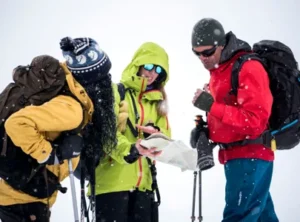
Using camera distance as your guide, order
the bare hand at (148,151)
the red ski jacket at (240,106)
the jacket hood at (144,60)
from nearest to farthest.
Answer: the red ski jacket at (240,106), the bare hand at (148,151), the jacket hood at (144,60)

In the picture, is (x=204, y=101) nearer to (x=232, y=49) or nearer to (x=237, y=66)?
(x=237, y=66)

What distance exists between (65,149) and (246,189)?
4.77ft

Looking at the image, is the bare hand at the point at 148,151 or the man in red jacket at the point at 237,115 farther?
the bare hand at the point at 148,151

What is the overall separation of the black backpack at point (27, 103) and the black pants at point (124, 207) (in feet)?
3.00

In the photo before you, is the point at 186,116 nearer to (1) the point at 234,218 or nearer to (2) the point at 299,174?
(2) the point at 299,174

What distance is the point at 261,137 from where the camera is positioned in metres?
4.43

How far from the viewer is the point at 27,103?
3840mm

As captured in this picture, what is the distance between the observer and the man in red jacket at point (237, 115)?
4.22 metres

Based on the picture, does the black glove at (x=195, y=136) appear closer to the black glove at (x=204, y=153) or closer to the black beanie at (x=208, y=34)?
the black glove at (x=204, y=153)

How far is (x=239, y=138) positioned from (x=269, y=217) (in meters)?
0.83

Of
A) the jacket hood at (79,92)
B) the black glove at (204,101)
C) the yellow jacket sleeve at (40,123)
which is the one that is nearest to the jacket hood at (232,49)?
the black glove at (204,101)

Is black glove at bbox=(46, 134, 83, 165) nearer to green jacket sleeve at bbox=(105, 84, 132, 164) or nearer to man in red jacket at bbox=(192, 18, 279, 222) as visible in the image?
green jacket sleeve at bbox=(105, 84, 132, 164)

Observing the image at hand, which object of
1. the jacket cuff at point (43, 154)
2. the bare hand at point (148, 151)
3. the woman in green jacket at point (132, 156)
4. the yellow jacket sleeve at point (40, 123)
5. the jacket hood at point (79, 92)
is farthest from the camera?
the woman in green jacket at point (132, 156)

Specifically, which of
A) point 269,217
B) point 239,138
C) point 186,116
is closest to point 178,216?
point 269,217
